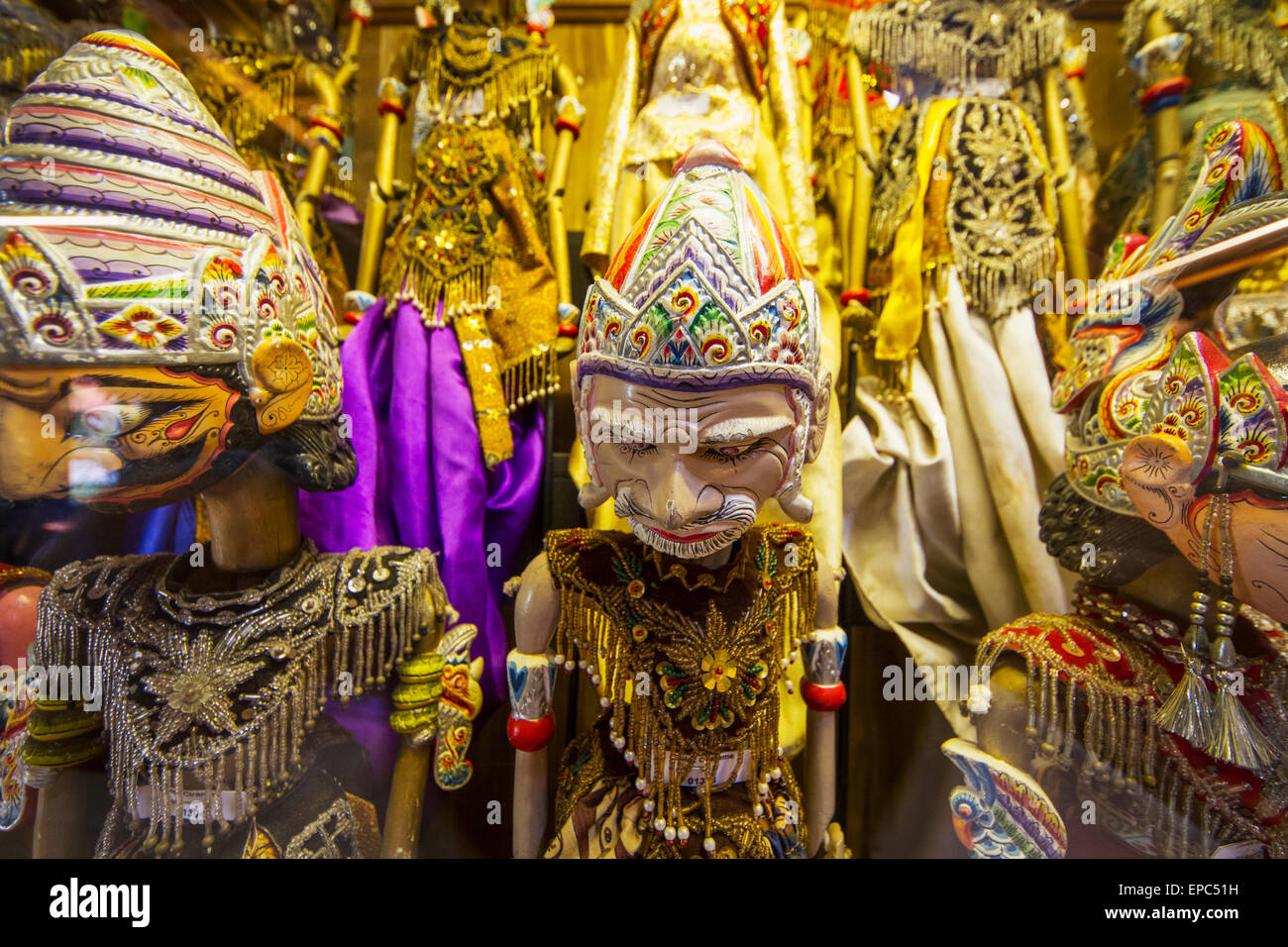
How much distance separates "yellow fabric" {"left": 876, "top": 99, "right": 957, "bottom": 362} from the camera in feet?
4.89

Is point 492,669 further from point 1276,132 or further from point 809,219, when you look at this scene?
point 1276,132

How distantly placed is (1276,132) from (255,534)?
5.56ft

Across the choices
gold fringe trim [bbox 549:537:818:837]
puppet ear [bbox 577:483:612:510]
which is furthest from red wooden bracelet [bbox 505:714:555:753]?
puppet ear [bbox 577:483:612:510]

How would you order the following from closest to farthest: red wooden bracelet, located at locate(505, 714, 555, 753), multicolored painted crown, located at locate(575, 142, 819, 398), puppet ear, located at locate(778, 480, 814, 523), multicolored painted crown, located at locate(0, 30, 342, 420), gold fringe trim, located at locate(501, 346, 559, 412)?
multicolored painted crown, located at locate(0, 30, 342, 420), multicolored painted crown, located at locate(575, 142, 819, 398), puppet ear, located at locate(778, 480, 814, 523), red wooden bracelet, located at locate(505, 714, 555, 753), gold fringe trim, located at locate(501, 346, 559, 412)

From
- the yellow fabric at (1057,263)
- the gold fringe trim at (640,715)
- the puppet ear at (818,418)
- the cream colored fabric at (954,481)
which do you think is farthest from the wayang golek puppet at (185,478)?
Answer: the yellow fabric at (1057,263)

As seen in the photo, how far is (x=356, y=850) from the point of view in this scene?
37.9 inches

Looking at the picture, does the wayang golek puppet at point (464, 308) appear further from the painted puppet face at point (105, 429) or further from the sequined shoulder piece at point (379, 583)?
the painted puppet face at point (105, 429)

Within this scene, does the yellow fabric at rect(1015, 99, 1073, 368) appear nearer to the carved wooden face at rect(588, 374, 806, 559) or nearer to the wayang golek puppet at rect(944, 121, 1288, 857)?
the wayang golek puppet at rect(944, 121, 1288, 857)

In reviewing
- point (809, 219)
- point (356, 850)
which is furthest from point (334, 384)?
point (809, 219)

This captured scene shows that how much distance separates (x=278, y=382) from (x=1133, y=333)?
1240mm

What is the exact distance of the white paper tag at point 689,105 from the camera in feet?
4.95

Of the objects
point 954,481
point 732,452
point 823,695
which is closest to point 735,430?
point 732,452

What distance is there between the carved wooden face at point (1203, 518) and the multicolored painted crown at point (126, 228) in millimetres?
1181

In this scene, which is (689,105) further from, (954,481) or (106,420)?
(106,420)
